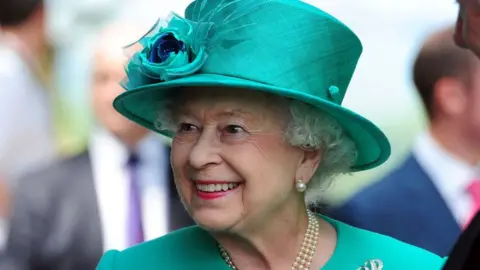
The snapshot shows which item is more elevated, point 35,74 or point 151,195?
point 35,74

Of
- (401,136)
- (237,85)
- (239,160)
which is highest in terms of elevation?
(237,85)

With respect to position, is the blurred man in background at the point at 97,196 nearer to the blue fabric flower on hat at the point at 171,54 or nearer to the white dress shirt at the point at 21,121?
the white dress shirt at the point at 21,121

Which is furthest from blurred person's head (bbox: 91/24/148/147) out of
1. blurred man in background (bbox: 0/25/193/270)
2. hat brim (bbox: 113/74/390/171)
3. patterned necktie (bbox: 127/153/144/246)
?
hat brim (bbox: 113/74/390/171)

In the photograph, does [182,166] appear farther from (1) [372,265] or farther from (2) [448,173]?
(2) [448,173]

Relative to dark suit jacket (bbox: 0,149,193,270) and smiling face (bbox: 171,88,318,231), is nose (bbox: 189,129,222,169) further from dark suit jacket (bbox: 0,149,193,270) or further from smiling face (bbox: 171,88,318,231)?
dark suit jacket (bbox: 0,149,193,270)

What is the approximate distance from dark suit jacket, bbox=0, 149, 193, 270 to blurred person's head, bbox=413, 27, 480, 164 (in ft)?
4.61

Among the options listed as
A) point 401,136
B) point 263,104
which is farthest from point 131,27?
point 263,104

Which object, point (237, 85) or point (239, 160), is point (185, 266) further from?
point (237, 85)

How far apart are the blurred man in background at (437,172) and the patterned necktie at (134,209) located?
2.59 feet

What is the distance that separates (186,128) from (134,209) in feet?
4.31

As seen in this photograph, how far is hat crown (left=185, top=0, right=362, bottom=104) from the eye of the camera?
191cm

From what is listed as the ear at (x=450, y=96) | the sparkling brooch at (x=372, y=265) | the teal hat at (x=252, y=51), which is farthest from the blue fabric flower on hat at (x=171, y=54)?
the ear at (x=450, y=96)

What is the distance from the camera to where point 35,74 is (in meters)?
3.16

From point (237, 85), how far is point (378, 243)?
67cm
